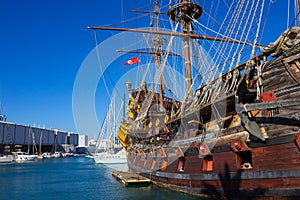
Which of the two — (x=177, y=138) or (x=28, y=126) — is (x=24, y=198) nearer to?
(x=177, y=138)

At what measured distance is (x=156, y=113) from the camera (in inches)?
1134

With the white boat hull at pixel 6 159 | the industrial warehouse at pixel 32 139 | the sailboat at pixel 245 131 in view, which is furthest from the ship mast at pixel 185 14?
the industrial warehouse at pixel 32 139

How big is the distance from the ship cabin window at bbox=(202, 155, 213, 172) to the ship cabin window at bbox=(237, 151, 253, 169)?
2042mm

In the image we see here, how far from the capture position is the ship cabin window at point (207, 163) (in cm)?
1386

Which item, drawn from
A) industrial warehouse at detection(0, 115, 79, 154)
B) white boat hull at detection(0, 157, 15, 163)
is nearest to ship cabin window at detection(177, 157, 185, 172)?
white boat hull at detection(0, 157, 15, 163)

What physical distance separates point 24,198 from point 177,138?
466 inches

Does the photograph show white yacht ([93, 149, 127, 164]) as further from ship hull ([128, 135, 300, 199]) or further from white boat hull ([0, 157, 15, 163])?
ship hull ([128, 135, 300, 199])

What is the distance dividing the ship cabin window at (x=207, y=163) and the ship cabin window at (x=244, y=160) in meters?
2.04

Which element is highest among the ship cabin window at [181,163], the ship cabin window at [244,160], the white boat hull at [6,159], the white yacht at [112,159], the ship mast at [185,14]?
the ship mast at [185,14]

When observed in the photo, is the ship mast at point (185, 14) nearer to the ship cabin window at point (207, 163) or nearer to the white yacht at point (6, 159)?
the ship cabin window at point (207, 163)

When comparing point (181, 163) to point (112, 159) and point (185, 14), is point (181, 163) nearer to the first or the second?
point (185, 14)

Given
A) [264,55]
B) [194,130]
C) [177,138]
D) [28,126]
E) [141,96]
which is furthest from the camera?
[28,126]

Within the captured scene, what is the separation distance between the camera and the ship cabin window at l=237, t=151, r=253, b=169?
11805mm

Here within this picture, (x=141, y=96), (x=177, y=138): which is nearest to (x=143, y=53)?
(x=141, y=96)
